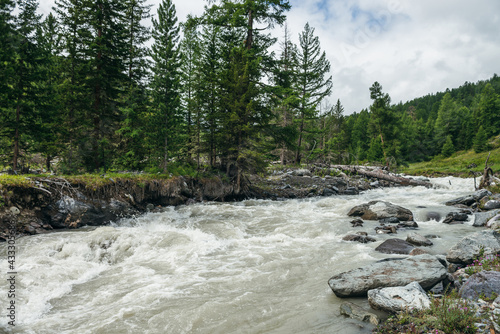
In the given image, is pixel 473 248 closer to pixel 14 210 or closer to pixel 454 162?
pixel 14 210

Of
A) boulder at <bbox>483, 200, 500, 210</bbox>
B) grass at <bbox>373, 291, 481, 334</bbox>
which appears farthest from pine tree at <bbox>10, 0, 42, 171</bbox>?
boulder at <bbox>483, 200, 500, 210</bbox>

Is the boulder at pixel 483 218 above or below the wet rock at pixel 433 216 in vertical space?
above

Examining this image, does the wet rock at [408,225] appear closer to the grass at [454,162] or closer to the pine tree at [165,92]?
the pine tree at [165,92]

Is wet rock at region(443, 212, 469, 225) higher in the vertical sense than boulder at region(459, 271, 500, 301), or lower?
lower

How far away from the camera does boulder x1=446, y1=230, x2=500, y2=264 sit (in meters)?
6.24

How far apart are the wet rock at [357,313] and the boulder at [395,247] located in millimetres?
3899

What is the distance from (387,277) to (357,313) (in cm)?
126

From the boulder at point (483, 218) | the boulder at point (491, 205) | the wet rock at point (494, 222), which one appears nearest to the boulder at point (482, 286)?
the wet rock at point (494, 222)

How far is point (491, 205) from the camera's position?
13062mm

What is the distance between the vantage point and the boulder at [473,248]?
6.24 meters

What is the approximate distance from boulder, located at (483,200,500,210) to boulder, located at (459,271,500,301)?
1173 centimetres

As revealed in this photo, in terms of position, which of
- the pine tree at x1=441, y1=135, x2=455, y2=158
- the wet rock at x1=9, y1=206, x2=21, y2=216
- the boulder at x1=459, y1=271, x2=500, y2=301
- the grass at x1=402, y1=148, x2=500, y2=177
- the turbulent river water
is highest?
the pine tree at x1=441, y1=135, x2=455, y2=158

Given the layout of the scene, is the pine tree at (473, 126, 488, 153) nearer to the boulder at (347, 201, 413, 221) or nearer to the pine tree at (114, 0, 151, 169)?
the boulder at (347, 201, 413, 221)

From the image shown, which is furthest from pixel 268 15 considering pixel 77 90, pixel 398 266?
pixel 398 266
